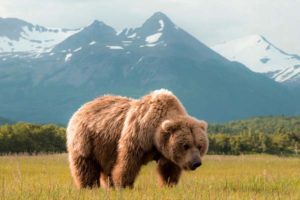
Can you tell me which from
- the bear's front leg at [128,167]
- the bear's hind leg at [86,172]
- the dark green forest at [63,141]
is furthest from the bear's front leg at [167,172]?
the dark green forest at [63,141]

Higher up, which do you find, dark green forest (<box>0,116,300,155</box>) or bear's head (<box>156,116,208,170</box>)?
bear's head (<box>156,116,208,170</box>)

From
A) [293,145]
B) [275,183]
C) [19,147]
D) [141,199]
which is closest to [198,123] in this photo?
[275,183]

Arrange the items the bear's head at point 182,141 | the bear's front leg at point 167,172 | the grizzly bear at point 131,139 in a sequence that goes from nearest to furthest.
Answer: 1. the bear's head at point 182,141
2. the grizzly bear at point 131,139
3. the bear's front leg at point 167,172

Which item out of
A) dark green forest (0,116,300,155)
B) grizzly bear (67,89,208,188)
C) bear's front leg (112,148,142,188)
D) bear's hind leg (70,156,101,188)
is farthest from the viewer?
dark green forest (0,116,300,155)

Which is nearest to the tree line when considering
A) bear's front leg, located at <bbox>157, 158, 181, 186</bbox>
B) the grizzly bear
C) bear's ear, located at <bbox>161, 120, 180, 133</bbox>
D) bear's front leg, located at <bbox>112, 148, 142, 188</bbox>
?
the grizzly bear

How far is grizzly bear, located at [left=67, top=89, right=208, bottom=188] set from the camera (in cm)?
900

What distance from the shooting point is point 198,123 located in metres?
9.21

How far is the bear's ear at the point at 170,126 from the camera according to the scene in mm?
8930

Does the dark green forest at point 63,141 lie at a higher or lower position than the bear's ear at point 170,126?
lower

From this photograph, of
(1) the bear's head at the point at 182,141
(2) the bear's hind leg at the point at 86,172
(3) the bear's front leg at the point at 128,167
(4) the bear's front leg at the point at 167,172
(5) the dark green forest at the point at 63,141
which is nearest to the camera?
(1) the bear's head at the point at 182,141

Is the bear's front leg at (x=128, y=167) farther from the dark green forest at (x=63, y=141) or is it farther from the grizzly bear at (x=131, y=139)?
the dark green forest at (x=63, y=141)

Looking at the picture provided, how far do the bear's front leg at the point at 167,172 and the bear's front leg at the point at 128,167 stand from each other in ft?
→ 1.64

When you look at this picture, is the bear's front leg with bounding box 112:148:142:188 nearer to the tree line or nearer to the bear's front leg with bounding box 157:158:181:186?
the bear's front leg with bounding box 157:158:181:186

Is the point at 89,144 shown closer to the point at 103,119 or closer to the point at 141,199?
the point at 103,119
